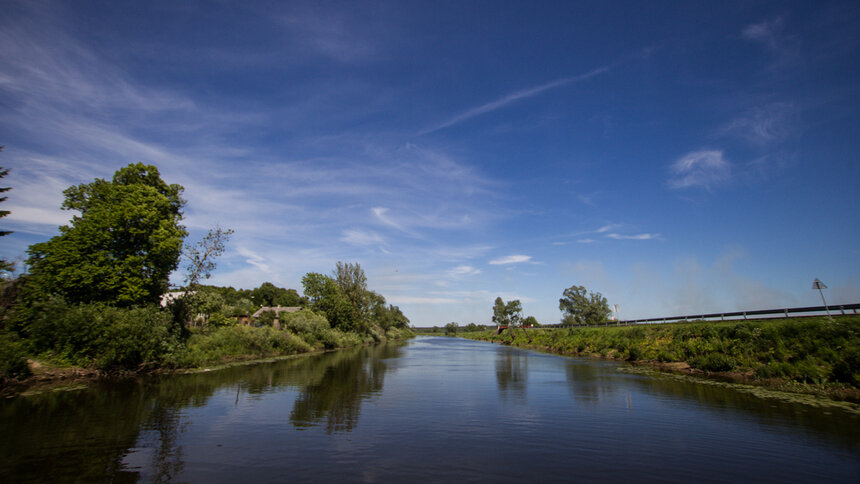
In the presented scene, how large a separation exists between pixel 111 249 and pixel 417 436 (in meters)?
27.7

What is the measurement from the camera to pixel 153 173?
33.5 metres

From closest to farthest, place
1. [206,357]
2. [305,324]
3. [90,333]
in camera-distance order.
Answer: [90,333] < [206,357] < [305,324]

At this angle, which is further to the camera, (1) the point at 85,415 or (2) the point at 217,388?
(2) the point at 217,388

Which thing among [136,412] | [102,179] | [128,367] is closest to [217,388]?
[136,412]

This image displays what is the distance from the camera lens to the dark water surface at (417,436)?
27.5ft

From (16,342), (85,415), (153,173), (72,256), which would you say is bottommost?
(85,415)

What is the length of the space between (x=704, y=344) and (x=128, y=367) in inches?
1691

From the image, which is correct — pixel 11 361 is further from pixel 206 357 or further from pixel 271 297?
pixel 271 297

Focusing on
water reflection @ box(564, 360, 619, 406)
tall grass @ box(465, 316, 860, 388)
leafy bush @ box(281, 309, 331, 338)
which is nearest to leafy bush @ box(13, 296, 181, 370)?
A: leafy bush @ box(281, 309, 331, 338)

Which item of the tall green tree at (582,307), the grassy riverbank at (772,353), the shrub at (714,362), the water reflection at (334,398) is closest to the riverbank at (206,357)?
the water reflection at (334,398)

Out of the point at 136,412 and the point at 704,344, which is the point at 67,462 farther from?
the point at 704,344

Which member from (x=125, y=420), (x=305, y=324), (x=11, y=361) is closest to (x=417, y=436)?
(x=125, y=420)

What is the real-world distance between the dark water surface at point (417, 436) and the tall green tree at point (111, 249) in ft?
29.7

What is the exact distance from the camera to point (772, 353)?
21.7m
